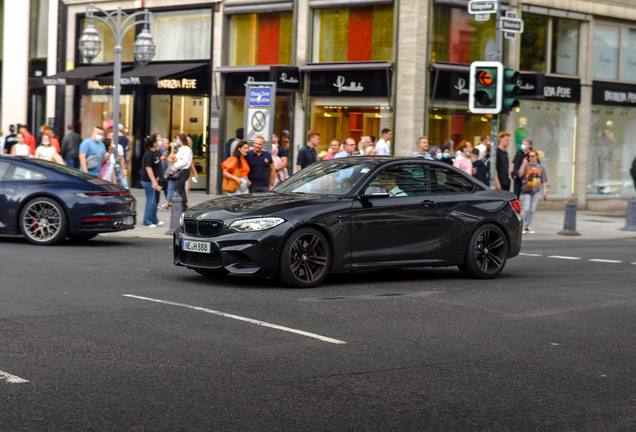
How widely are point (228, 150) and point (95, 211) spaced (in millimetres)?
6296

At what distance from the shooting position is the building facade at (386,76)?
79.6 feet

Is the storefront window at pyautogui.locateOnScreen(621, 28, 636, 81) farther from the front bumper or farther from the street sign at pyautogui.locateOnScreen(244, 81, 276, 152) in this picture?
the front bumper

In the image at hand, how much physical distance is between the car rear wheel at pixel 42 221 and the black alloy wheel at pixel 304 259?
5.22 m

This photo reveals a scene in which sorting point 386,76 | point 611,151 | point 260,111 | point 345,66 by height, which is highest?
point 345,66

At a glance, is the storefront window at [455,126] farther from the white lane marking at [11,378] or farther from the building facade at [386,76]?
the white lane marking at [11,378]

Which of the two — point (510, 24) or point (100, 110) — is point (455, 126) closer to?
point (510, 24)

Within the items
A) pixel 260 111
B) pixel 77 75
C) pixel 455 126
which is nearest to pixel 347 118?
pixel 455 126

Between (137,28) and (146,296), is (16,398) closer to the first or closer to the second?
(146,296)

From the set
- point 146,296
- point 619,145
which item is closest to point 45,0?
point 619,145

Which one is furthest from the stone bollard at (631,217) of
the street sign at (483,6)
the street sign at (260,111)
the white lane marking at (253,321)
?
the white lane marking at (253,321)

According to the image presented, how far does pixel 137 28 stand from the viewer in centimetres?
3033

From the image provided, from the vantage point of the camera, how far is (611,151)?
28531 mm

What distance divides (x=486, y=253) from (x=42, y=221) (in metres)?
6.63

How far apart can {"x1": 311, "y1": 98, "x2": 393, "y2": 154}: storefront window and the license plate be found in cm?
1480
